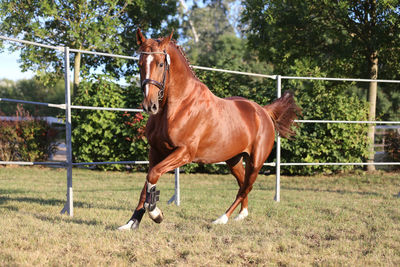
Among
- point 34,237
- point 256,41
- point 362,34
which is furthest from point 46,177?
point 362,34

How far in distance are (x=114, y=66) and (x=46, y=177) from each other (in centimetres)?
605

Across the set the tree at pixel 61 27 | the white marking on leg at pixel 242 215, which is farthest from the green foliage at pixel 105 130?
the white marking on leg at pixel 242 215

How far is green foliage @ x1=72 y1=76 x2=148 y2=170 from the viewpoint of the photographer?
10.4m

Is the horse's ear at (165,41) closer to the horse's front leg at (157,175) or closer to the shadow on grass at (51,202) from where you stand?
the horse's front leg at (157,175)

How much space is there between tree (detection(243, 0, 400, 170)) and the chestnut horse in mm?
7250

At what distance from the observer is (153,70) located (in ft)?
12.1

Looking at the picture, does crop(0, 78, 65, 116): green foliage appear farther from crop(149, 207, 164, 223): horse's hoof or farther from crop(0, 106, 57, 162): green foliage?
crop(149, 207, 164, 223): horse's hoof

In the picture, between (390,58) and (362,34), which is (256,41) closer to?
(362,34)

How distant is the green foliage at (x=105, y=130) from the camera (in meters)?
10.4

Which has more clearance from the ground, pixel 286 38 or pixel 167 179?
pixel 286 38

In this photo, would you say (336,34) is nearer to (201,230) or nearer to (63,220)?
(201,230)

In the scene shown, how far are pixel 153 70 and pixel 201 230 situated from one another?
1.84m

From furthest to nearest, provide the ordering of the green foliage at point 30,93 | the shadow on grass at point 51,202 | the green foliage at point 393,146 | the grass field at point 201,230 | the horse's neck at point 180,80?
the green foliage at point 30,93 → the green foliage at point 393,146 → the shadow on grass at point 51,202 → the horse's neck at point 180,80 → the grass field at point 201,230

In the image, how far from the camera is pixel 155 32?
15.8 metres
